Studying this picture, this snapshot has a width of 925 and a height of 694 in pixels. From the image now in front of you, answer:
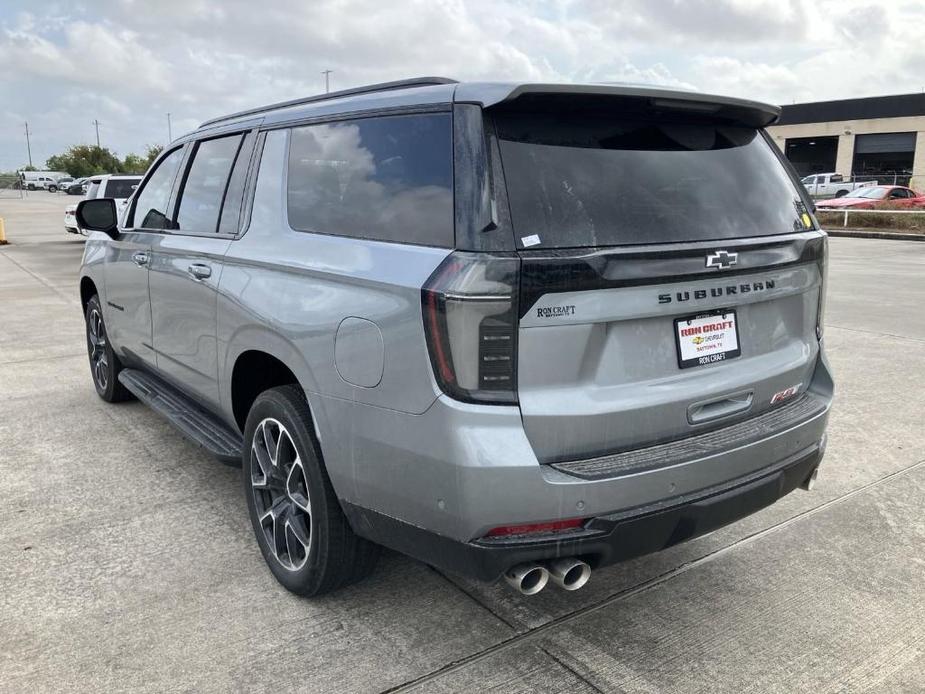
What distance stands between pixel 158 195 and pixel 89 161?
100 meters

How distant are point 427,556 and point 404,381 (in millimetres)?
Result: 570

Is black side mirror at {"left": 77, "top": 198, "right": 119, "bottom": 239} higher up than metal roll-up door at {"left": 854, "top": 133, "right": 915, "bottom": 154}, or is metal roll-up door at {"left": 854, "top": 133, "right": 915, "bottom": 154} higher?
metal roll-up door at {"left": 854, "top": 133, "right": 915, "bottom": 154}

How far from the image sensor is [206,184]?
390cm

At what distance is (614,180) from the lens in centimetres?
250

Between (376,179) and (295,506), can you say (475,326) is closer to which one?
(376,179)

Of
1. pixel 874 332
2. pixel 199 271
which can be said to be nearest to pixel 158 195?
pixel 199 271

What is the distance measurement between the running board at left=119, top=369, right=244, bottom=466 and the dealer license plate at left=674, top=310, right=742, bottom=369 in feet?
6.44

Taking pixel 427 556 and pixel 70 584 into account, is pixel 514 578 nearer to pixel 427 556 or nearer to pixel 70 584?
pixel 427 556

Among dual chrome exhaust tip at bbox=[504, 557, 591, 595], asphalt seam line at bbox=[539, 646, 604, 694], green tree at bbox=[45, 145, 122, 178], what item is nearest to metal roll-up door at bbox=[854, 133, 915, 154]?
asphalt seam line at bbox=[539, 646, 604, 694]

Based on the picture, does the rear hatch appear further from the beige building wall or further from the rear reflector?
the beige building wall

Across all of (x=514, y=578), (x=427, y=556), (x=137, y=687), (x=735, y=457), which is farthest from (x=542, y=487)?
(x=137, y=687)

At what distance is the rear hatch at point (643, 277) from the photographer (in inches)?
90.0

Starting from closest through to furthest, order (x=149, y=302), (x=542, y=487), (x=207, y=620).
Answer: (x=542, y=487) < (x=207, y=620) < (x=149, y=302)

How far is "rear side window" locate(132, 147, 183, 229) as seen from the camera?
438 centimetres
